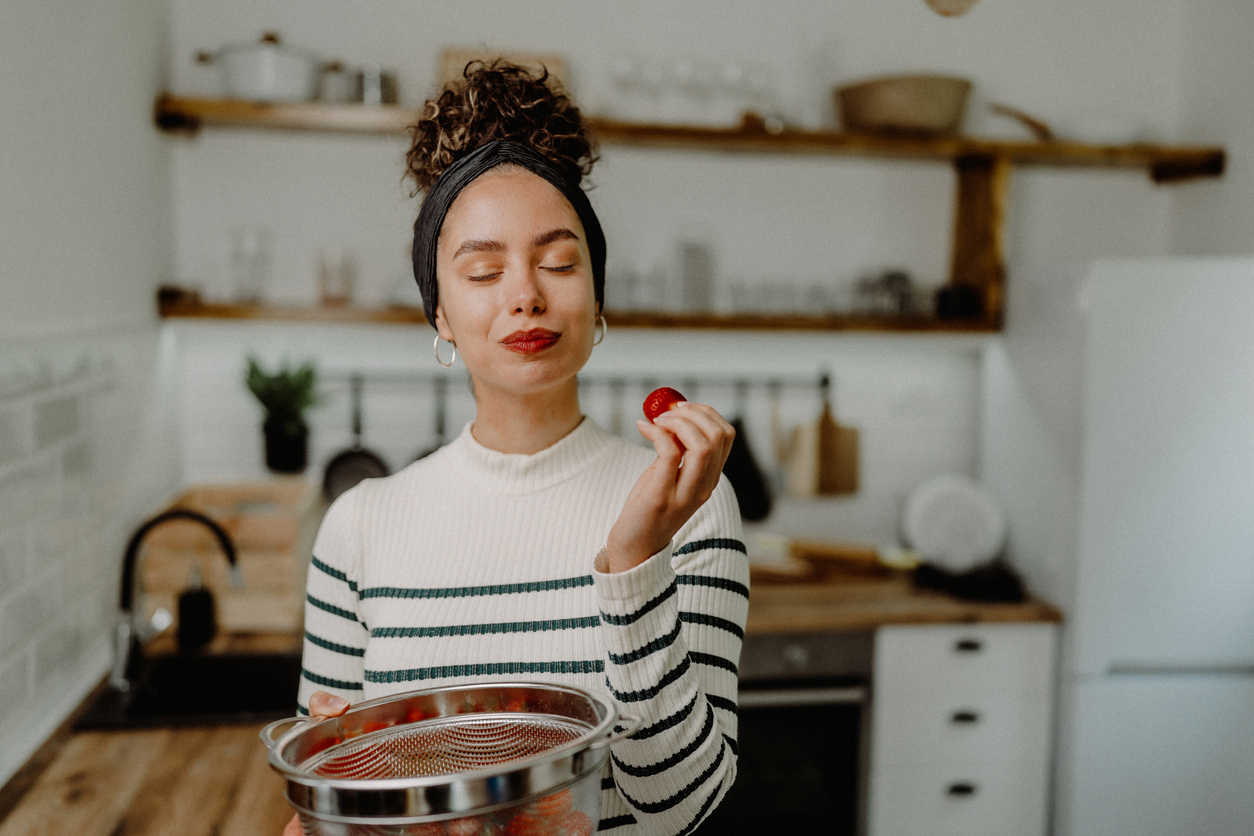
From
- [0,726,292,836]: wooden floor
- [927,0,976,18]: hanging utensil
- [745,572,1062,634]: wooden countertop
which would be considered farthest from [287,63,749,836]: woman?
[745,572,1062,634]: wooden countertop

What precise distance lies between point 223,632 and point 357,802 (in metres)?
1.64

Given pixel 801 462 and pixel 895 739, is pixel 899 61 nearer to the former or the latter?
pixel 801 462

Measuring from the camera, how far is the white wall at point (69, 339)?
1.34 meters

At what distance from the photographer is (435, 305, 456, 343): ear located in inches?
37.0

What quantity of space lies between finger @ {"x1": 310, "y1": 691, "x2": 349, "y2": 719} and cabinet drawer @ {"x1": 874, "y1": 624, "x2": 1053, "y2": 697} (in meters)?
1.72

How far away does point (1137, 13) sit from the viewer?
2781mm

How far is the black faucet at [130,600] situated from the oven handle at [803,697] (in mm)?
1164

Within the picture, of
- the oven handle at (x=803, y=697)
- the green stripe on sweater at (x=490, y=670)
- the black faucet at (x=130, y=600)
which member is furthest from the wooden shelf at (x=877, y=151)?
the green stripe on sweater at (x=490, y=670)

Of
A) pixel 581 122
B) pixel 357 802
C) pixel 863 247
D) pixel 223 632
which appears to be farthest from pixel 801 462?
pixel 357 802

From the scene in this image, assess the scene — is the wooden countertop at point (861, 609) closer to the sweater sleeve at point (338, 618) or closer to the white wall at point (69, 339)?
the sweater sleeve at point (338, 618)

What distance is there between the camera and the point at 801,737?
217 cm

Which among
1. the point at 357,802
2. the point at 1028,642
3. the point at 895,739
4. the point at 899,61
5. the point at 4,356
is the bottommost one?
the point at 895,739

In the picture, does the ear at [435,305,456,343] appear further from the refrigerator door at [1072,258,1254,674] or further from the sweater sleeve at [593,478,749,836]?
the refrigerator door at [1072,258,1254,674]

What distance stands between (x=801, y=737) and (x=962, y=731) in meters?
0.42
